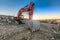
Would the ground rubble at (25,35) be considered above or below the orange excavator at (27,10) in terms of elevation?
below

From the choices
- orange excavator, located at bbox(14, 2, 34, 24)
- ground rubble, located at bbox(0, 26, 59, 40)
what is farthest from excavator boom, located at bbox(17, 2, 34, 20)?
ground rubble, located at bbox(0, 26, 59, 40)

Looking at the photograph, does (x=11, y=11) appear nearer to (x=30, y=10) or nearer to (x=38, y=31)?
(x=30, y=10)

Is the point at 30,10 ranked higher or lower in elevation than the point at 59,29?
higher

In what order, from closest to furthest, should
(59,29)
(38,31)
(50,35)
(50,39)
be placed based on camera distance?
(50,39) → (50,35) → (38,31) → (59,29)

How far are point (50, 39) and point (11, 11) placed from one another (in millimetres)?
1798

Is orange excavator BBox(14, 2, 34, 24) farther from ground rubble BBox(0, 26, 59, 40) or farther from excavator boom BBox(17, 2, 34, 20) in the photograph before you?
ground rubble BBox(0, 26, 59, 40)

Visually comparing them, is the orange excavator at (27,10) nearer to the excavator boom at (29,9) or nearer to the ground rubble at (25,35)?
the excavator boom at (29,9)

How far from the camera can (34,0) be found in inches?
154

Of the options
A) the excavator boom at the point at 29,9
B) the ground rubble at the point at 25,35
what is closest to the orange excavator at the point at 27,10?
the excavator boom at the point at 29,9

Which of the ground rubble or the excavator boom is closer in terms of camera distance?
the ground rubble

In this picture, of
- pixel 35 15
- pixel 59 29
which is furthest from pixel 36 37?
pixel 35 15

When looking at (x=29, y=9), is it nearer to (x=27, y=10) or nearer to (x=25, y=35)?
(x=27, y=10)

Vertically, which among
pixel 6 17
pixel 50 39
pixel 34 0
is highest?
pixel 34 0

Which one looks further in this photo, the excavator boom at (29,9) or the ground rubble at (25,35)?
the excavator boom at (29,9)
